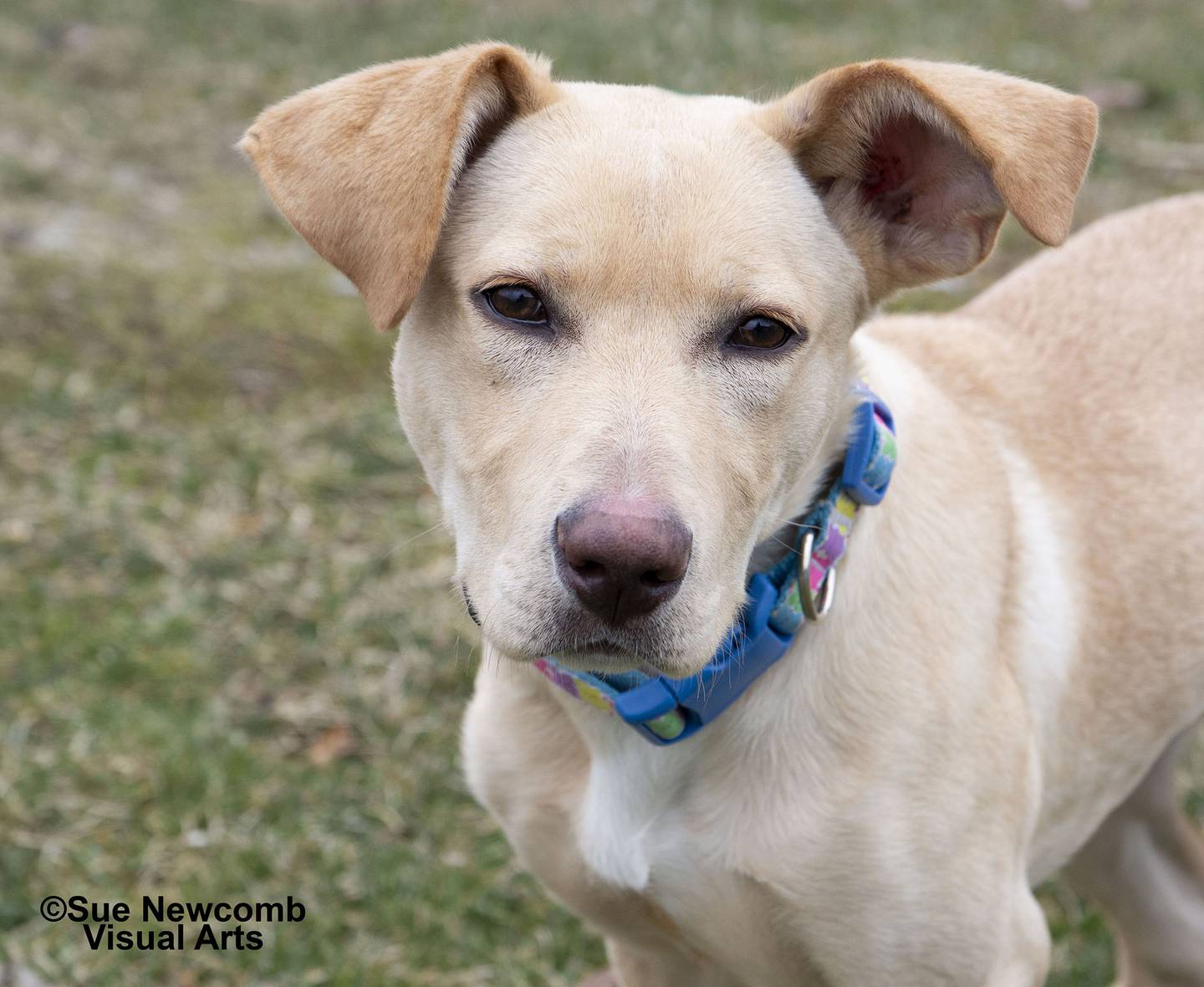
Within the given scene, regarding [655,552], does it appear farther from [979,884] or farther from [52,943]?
[52,943]

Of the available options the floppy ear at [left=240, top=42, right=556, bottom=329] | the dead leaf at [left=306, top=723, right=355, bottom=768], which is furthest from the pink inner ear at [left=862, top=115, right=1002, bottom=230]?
the dead leaf at [left=306, top=723, right=355, bottom=768]

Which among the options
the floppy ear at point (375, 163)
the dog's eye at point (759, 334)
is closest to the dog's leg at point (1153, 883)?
the dog's eye at point (759, 334)

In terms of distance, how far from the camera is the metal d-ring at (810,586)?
2482mm

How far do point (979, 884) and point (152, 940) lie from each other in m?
2.38

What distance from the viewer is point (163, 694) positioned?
4.55 metres

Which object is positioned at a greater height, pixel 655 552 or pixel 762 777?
pixel 655 552

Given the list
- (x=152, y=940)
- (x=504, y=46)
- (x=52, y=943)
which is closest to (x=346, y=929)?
(x=152, y=940)

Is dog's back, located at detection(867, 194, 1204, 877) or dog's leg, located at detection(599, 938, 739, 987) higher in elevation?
dog's back, located at detection(867, 194, 1204, 877)

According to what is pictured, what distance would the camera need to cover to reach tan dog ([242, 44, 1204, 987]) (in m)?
2.22

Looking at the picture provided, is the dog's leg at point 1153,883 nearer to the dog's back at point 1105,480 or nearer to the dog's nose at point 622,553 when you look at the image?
the dog's back at point 1105,480

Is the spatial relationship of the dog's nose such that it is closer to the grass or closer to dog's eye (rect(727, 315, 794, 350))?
dog's eye (rect(727, 315, 794, 350))

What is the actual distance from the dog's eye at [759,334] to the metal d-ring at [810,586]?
0.39 metres

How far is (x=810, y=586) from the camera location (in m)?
2.49

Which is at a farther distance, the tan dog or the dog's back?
the dog's back
